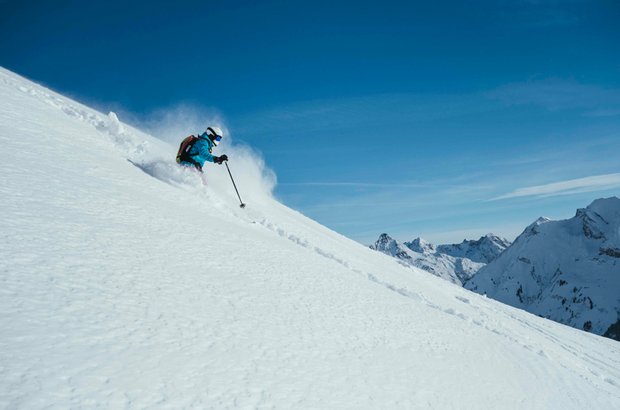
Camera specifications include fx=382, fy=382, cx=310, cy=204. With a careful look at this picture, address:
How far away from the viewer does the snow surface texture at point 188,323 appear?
322cm

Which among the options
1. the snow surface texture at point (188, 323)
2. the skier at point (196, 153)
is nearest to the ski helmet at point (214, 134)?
the skier at point (196, 153)

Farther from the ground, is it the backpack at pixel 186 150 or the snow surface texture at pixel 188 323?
the backpack at pixel 186 150

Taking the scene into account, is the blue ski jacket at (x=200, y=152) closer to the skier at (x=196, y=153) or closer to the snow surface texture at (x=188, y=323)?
the skier at (x=196, y=153)

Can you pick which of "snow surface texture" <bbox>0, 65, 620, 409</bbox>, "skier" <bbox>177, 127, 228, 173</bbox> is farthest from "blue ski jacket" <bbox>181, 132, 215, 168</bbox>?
"snow surface texture" <bbox>0, 65, 620, 409</bbox>

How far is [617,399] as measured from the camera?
29.2 feet

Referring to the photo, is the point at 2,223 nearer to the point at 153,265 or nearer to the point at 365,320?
the point at 153,265

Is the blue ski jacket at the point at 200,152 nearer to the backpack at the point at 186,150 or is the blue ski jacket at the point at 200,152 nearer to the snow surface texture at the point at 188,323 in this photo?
the backpack at the point at 186,150

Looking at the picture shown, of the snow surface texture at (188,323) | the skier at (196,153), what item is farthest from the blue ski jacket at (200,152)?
the snow surface texture at (188,323)

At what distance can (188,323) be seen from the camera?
14.4 feet

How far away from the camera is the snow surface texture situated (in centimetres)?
322

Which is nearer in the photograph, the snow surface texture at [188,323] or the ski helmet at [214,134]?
the snow surface texture at [188,323]

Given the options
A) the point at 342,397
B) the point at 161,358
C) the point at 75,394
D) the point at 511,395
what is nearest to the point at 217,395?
the point at 161,358

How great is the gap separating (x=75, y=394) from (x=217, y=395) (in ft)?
3.62

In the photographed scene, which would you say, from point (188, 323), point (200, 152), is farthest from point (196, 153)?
point (188, 323)
